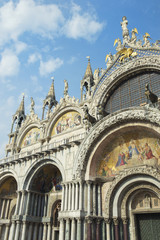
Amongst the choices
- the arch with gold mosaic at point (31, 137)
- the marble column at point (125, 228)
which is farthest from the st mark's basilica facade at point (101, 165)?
the arch with gold mosaic at point (31, 137)

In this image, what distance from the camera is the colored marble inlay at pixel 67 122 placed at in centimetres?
1876

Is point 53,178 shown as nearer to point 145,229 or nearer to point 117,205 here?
point 117,205

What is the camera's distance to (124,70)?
54.5 feet

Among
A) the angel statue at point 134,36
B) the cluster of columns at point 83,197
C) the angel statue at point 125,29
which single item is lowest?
the cluster of columns at point 83,197

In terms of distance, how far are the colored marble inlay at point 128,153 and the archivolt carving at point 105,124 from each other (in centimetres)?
98

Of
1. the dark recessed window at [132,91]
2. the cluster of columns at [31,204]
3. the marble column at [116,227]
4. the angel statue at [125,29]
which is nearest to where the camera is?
the marble column at [116,227]

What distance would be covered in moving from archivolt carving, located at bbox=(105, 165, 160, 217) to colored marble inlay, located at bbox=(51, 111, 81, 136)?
660 cm

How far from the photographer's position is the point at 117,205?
42.2 feet

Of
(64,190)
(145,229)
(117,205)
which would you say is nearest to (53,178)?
(64,190)

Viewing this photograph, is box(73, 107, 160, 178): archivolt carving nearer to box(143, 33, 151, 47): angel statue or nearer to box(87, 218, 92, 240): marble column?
box(87, 218, 92, 240): marble column

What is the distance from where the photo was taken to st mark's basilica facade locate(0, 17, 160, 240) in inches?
487

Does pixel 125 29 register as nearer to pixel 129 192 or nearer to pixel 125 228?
pixel 129 192

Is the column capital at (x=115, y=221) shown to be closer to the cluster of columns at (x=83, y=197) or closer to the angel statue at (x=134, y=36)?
the cluster of columns at (x=83, y=197)

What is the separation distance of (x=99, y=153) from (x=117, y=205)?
3.23 metres
